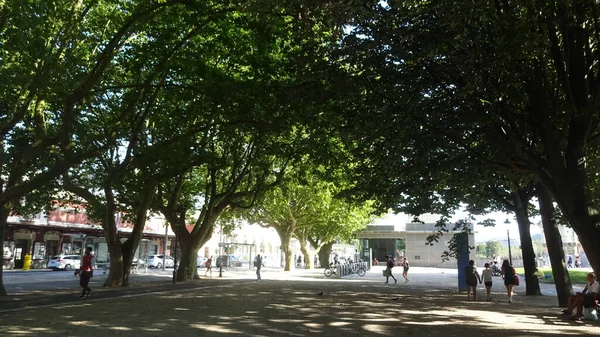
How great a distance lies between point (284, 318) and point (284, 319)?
183 millimetres

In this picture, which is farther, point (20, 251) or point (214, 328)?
point (20, 251)

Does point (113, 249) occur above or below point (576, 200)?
below

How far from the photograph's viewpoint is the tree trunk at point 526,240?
1912cm

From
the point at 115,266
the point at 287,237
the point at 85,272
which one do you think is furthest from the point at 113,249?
the point at 287,237

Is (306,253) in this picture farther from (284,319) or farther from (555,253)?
(284,319)

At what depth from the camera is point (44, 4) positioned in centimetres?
1059

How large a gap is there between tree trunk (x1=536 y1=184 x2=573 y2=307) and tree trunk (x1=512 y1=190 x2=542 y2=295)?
7.17 feet

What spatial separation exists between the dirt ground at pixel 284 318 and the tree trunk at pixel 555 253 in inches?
25.5

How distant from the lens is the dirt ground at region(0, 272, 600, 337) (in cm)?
952

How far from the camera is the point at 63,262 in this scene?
124ft

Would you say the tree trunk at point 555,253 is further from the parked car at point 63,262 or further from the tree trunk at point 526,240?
the parked car at point 63,262

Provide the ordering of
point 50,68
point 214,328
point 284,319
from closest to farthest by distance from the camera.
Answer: point 214,328, point 284,319, point 50,68

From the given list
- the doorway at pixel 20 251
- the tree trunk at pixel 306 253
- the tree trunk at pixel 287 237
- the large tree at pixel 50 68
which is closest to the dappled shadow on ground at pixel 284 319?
the large tree at pixel 50 68

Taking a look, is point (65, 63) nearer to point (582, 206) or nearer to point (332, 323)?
point (332, 323)
